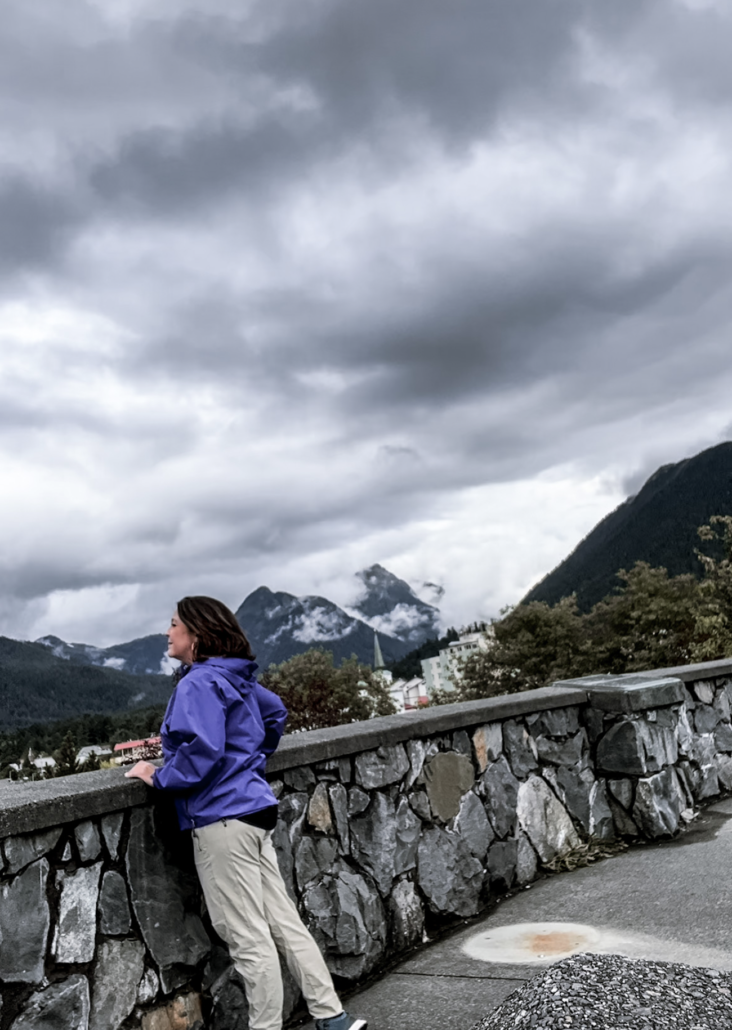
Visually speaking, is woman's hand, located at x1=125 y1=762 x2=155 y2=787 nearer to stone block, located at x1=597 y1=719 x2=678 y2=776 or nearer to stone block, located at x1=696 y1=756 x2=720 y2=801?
stone block, located at x1=597 y1=719 x2=678 y2=776

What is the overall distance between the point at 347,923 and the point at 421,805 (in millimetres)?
782

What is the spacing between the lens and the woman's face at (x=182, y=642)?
3.34 metres

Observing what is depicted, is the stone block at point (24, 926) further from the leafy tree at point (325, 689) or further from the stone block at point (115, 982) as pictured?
the leafy tree at point (325, 689)

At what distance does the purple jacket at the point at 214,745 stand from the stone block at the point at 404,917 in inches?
56.4

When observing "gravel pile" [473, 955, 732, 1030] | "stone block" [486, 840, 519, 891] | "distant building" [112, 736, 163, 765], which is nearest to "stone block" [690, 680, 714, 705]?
"stone block" [486, 840, 519, 891]

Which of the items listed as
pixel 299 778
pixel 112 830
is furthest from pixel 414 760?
pixel 112 830

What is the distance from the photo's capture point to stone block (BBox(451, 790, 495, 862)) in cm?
490

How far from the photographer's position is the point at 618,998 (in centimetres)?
276

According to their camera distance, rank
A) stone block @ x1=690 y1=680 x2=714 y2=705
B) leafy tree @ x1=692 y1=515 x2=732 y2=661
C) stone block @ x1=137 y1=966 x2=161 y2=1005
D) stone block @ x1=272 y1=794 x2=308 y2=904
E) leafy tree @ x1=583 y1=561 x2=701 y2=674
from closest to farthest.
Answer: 1. stone block @ x1=137 y1=966 x2=161 y2=1005
2. stone block @ x1=272 y1=794 x2=308 y2=904
3. stone block @ x1=690 y1=680 x2=714 y2=705
4. leafy tree @ x1=692 y1=515 x2=732 y2=661
5. leafy tree @ x1=583 y1=561 x2=701 y2=674

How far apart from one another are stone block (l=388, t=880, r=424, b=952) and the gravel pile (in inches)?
52.8

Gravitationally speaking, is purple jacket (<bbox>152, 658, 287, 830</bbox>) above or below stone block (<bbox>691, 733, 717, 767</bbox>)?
above

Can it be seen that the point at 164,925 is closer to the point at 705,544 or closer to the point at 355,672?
the point at 355,672

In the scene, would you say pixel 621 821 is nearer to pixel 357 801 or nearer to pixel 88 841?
pixel 357 801

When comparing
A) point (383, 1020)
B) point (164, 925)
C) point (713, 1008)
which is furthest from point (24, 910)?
point (713, 1008)
